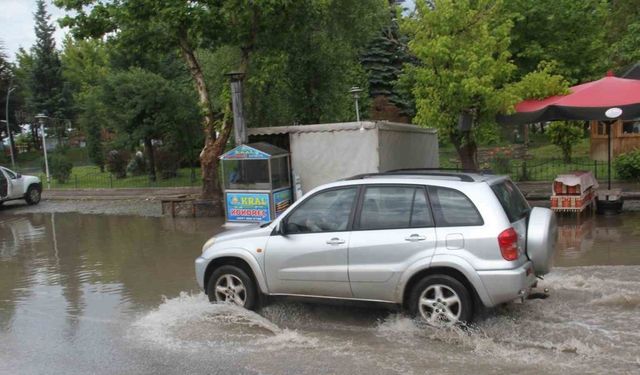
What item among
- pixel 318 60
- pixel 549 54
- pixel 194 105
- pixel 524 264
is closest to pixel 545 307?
pixel 524 264

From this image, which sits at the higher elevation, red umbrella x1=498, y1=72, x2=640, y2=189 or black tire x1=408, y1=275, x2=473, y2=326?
red umbrella x1=498, y1=72, x2=640, y2=189

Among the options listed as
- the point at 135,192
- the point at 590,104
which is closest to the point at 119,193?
the point at 135,192

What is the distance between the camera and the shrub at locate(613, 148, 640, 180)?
17.1 m

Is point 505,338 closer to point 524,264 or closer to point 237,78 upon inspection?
point 524,264

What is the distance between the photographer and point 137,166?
31.5 metres

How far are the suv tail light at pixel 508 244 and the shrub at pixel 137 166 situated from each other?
27.8m

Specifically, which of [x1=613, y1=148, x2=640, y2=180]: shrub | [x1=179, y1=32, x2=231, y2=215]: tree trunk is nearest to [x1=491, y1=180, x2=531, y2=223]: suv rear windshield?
[x1=179, y1=32, x2=231, y2=215]: tree trunk

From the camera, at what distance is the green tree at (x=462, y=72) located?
13.3 m

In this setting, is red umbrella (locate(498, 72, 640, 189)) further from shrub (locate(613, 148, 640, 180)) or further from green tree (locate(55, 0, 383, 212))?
green tree (locate(55, 0, 383, 212))

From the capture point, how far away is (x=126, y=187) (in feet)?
79.7

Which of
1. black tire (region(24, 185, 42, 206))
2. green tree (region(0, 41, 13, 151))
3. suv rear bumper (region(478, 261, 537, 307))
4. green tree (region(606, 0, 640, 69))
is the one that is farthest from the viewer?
green tree (region(0, 41, 13, 151))

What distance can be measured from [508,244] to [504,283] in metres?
0.36

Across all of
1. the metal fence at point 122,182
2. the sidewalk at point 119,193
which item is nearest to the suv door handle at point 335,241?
the sidewalk at point 119,193

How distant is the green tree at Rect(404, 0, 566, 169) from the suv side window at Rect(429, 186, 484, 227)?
7.60 m
